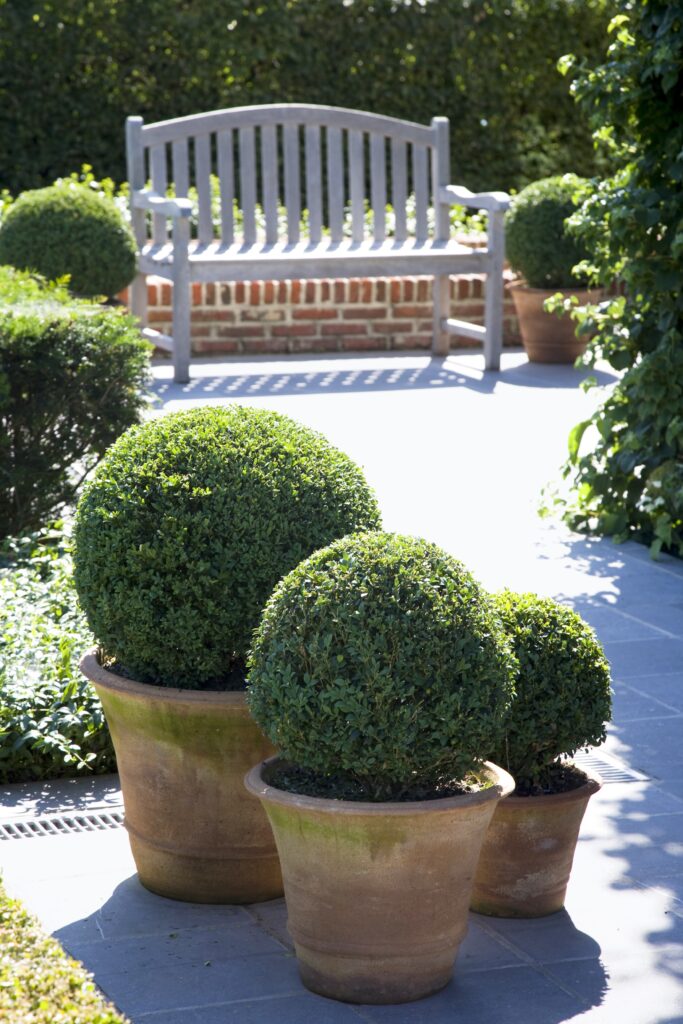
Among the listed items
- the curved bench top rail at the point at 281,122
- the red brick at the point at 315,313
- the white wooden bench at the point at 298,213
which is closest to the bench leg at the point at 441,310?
the white wooden bench at the point at 298,213

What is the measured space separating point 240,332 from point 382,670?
8580mm

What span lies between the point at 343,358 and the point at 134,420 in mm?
5032

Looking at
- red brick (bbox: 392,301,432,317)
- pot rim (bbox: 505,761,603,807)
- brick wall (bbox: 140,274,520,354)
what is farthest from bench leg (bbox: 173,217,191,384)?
pot rim (bbox: 505,761,603,807)

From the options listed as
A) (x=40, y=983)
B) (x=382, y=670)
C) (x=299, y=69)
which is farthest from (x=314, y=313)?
(x=40, y=983)

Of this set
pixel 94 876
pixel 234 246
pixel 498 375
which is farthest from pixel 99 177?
pixel 94 876

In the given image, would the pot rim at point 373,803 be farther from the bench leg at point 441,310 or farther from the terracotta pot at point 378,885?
the bench leg at point 441,310

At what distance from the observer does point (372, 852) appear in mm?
2846

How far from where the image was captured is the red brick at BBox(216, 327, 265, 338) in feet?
36.4

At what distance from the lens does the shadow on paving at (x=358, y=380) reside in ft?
31.3

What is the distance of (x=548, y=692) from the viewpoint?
10.6 feet

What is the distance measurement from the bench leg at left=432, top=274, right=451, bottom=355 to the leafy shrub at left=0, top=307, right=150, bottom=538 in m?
4.98

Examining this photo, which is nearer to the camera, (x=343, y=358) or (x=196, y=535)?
(x=196, y=535)

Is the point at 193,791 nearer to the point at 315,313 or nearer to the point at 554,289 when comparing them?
the point at 554,289

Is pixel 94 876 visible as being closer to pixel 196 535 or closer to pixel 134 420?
pixel 196 535
